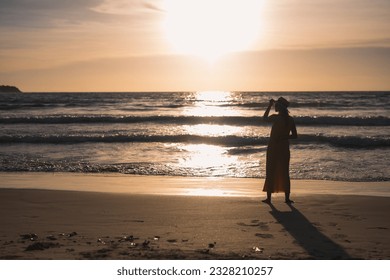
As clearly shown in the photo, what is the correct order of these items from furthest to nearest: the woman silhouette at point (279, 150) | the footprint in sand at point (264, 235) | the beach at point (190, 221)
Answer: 1. the woman silhouette at point (279, 150)
2. the footprint in sand at point (264, 235)
3. the beach at point (190, 221)

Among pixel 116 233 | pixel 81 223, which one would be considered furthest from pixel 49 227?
pixel 116 233

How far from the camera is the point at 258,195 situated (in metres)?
9.89

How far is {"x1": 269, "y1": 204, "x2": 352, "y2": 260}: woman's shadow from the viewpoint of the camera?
226 inches

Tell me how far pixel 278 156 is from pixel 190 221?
2132 mm

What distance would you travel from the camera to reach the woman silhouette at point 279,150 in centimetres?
873

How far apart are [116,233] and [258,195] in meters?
3.76

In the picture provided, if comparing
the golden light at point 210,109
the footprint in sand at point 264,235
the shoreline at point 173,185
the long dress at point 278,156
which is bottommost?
the shoreline at point 173,185

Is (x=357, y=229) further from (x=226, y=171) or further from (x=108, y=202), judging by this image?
(x=226, y=171)

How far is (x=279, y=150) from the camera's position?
8852 millimetres

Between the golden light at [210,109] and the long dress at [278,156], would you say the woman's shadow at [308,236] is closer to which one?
the long dress at [278,156]

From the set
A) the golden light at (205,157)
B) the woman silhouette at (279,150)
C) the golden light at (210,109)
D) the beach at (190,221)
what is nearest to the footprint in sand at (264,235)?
the beach at (190,221)

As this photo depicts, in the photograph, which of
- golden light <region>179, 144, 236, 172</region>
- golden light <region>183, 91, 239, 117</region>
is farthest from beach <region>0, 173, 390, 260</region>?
golden light <region>183, 91, 239, 117</region>

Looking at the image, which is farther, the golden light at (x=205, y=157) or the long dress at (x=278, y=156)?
the golden light at (x=205, y=157)

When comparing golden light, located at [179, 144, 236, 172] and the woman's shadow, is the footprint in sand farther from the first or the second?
golden light, located at [179, 144, 236, 172]
